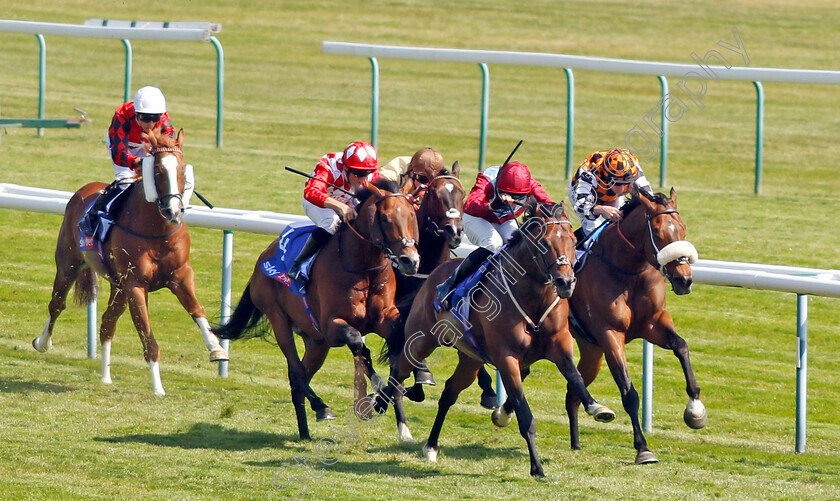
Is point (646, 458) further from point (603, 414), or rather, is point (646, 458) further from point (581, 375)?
point (581, 375)

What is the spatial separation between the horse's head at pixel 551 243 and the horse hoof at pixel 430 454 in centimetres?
117

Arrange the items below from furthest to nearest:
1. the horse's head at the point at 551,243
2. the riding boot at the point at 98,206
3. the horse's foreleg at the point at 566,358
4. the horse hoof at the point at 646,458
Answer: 1. the riding boot at the point at 98,206
2. the horse hoof at the point at 646,458
3. the horse's foreleg at the point at 566,358
4. the horse's head at the point at 551,243

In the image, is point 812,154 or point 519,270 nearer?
point 519,270

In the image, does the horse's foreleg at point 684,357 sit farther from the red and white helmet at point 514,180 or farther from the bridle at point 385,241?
the bridle at point 385,241

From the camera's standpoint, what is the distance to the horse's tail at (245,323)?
8055 millimetres

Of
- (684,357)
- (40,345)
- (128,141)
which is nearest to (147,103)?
(128,141)

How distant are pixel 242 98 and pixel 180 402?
535 inches

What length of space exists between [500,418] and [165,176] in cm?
248

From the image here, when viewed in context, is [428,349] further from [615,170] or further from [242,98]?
[242,98]

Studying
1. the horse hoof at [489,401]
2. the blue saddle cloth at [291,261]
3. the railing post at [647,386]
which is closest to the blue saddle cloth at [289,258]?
the blue saddle cloth at [291,261]

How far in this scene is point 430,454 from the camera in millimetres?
6746

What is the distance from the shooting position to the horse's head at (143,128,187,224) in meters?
7.71

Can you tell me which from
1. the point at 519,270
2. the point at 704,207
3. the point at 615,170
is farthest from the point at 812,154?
the point at 519,270

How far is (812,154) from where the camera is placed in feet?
58.2
